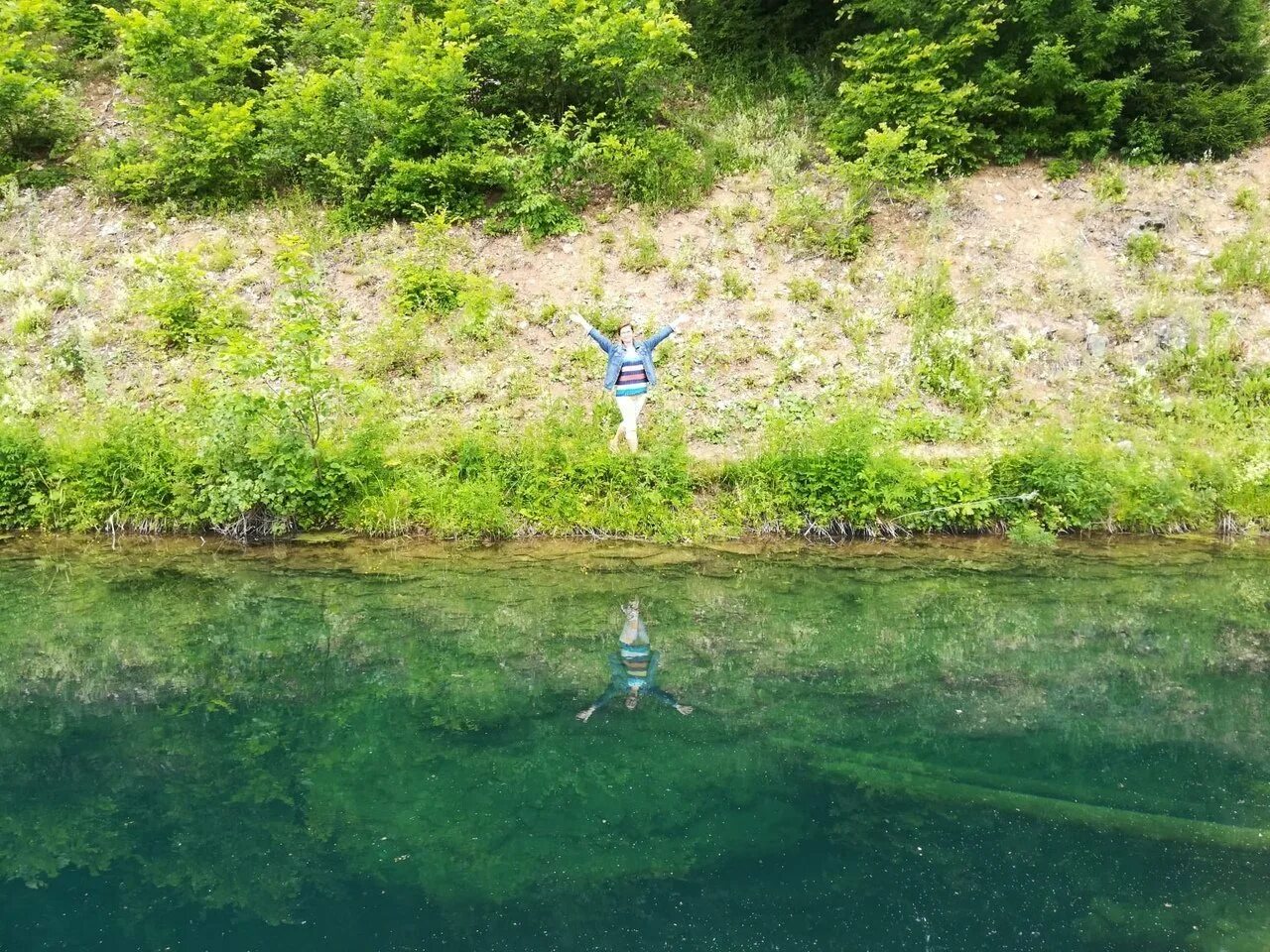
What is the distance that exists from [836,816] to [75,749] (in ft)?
18.3

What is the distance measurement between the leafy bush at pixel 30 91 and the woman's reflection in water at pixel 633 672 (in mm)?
17367

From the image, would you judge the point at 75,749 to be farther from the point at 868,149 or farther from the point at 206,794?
the point at 868,149

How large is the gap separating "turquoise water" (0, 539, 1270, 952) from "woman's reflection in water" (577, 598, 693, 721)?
4.4 inches

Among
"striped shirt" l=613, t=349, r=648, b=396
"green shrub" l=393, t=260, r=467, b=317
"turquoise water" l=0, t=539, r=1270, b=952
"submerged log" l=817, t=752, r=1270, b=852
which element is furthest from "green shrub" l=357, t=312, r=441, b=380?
"submerged log" l=817, t=752, r=1270, b=852

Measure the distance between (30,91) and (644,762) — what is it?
63.3 feet

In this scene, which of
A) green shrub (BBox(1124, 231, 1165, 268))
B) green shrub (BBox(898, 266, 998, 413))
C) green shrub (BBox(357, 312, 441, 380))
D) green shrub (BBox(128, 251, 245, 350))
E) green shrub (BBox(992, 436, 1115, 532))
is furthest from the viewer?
green shrub (BBox(1124, 231, 1165, 268))

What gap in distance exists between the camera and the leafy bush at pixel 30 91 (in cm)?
1758

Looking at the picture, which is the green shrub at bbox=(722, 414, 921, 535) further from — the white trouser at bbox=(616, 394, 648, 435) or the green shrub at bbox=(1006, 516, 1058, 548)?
the white trouser at bbox=(616, 394, 648, 435)

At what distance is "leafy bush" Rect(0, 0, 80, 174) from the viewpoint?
17.6 meters

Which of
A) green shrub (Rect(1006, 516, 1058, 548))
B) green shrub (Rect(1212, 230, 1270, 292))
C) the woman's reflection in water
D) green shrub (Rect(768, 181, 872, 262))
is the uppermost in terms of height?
green shrub (Rect(768, 181, 872, 262))

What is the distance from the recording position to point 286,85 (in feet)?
58.1

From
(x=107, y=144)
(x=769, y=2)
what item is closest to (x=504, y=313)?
(x=107, y=144)

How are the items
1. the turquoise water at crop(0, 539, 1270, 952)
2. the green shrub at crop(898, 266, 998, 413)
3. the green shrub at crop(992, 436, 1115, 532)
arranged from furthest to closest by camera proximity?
the green shrub at crop(898, 266, 998, 413)
the green shrub at crop(992, 436, 1115, 532)
the turquoise water at crop(0, 539, 1270, 952)

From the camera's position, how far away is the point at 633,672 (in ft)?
26.2
